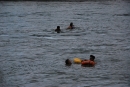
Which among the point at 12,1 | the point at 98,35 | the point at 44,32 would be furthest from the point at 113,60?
the point at 12,1

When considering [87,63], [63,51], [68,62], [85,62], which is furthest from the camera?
[63,51]

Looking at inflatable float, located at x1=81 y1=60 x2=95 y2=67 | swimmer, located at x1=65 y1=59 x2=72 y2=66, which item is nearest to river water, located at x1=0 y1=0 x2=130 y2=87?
swimmer, located at x1=65 y1=59 x2=72 y2=66

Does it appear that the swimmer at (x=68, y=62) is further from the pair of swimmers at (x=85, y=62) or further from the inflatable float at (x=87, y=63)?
the inflatable float at (x=87, y=63)

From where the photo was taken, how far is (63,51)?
97.3ft

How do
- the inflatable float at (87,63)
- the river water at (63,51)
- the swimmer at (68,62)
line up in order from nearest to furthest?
the river water at (63,51), the inflatable float at (87,63), the swimmer at (68,62)

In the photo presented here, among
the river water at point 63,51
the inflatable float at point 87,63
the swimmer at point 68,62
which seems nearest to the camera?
the river water at point 63,51

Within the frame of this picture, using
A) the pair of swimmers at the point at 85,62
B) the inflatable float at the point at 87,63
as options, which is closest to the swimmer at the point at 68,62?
the pair of swimmers at the point at 85,62

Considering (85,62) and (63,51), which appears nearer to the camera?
(85,62)

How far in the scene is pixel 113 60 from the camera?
88.3 feet

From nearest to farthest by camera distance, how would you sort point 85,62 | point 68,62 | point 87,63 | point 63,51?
point 85,62 < point 87,63 < point 68,62 < point 63,51

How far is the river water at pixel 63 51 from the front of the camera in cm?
2284

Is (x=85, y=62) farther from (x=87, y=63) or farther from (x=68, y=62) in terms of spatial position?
(x=68, y=62)

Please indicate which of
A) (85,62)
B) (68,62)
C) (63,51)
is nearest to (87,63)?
(85,62)

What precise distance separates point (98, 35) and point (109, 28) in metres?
4.52
